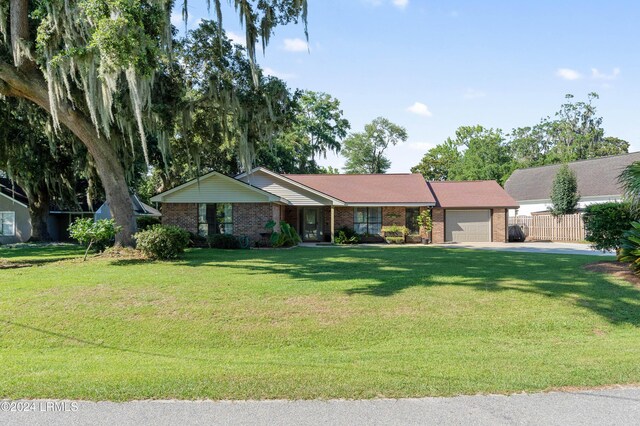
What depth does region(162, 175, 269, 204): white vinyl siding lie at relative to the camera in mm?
21406

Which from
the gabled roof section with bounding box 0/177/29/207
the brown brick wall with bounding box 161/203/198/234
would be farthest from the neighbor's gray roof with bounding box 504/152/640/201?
the gabled roof section with bounding box 0/177/29/207

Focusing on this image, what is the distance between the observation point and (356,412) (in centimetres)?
427

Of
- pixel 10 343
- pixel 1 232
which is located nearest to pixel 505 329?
pixel 10 343

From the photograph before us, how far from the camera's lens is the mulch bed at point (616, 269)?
32.8 feet

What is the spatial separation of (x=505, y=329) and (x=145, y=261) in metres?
9.62

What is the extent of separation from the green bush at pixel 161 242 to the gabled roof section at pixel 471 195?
17161mm

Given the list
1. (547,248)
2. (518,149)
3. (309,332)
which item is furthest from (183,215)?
(518,149)

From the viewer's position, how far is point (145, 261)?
13.1 meters

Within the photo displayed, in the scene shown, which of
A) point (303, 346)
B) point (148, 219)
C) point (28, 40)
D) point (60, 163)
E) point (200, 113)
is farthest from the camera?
point (60, 163)

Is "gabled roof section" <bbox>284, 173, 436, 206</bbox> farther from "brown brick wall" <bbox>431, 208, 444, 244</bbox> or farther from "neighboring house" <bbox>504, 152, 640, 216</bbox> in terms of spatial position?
"neighboring house" <bbox>504, 152, 640, 216</bbox>

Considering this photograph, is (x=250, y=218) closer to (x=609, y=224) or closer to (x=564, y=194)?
(x=609, y=224)

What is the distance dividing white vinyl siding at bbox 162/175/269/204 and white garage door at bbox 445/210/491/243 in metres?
11.8

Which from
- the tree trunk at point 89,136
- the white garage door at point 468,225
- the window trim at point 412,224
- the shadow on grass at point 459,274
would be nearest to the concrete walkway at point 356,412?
the shadow on grass at point 459,274

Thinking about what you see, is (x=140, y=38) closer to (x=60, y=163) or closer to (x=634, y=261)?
(x=634, y=261)
